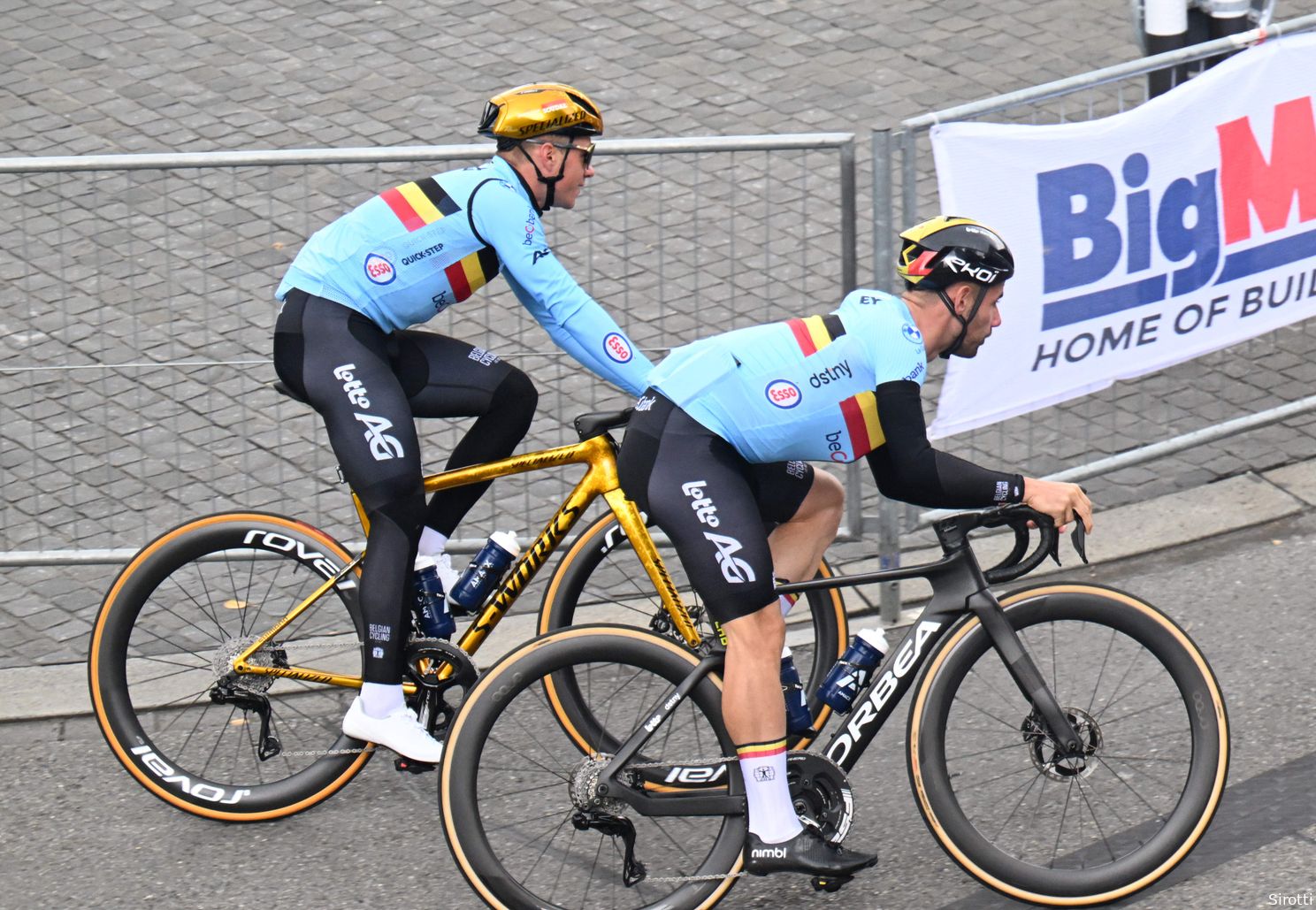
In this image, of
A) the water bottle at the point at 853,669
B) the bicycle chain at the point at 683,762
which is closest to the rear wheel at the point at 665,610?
the water bottle at the point at 853,669

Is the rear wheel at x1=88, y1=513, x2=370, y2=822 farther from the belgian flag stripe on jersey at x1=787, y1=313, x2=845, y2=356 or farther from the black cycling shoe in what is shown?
the belgian flag stripe on jersey at x1=787, y1=313, x2=845, y2=356

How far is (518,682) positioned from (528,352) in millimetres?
2236

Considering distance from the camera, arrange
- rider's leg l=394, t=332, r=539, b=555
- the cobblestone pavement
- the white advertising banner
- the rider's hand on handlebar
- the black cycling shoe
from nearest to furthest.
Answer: the rider's hand on handlebar
the black cycling shoe
rider's leg l=394, t=332, r=539, b=555
the white advertising banner
the cobblestone pavement

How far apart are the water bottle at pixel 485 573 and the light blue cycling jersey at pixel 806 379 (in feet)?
3.01

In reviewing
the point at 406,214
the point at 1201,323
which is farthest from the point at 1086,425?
the point at 406,214

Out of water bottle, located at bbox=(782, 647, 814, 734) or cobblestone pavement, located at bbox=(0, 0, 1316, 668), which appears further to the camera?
cobblestone pavement, located at bbox=(0, 0, 1316, 668)

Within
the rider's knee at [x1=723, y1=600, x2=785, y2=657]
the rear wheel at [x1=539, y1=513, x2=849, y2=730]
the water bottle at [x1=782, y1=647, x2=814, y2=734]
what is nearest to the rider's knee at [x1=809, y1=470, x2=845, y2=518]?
the rear wheel at [x1=539, y1=513, x2=849, y2=730]

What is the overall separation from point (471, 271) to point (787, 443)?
114cm

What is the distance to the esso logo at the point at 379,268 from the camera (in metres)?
5.11

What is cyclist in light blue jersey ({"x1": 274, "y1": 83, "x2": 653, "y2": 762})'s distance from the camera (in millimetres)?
4957

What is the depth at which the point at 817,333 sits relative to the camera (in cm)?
460

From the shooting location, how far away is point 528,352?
653 cm

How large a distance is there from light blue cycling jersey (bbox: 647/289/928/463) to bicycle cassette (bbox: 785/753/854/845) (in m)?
0.81

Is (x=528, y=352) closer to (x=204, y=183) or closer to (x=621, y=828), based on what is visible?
(x=204, y=183)
